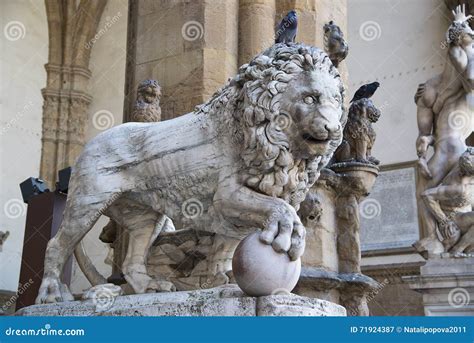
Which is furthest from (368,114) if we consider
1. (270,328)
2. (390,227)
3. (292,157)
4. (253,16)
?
(390,227)

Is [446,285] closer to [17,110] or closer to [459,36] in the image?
[459,36]

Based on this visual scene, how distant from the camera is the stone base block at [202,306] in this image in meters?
2.82

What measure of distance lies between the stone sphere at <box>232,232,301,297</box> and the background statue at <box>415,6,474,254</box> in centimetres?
588

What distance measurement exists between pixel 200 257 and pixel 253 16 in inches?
82.3

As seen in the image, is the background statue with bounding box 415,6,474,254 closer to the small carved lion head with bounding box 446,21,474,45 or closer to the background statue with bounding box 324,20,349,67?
the small carved lion head with bounding box 446,21,474,45

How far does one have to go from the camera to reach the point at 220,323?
2.63m

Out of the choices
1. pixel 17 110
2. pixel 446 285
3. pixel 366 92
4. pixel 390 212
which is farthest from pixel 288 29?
pixel 17 110

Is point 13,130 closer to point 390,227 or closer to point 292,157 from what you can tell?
point 390,227

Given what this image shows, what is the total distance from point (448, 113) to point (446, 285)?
2147 mm

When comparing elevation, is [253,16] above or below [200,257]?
above

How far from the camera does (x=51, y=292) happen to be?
145 inches

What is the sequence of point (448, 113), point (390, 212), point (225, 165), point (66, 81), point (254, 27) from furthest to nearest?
point (66, 81) < point (390, 212) < point (448, 113) < point (254, 27) < point (225, 165)

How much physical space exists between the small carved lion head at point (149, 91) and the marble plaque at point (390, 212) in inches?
325

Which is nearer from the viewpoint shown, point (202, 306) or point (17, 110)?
point (202, 306)
